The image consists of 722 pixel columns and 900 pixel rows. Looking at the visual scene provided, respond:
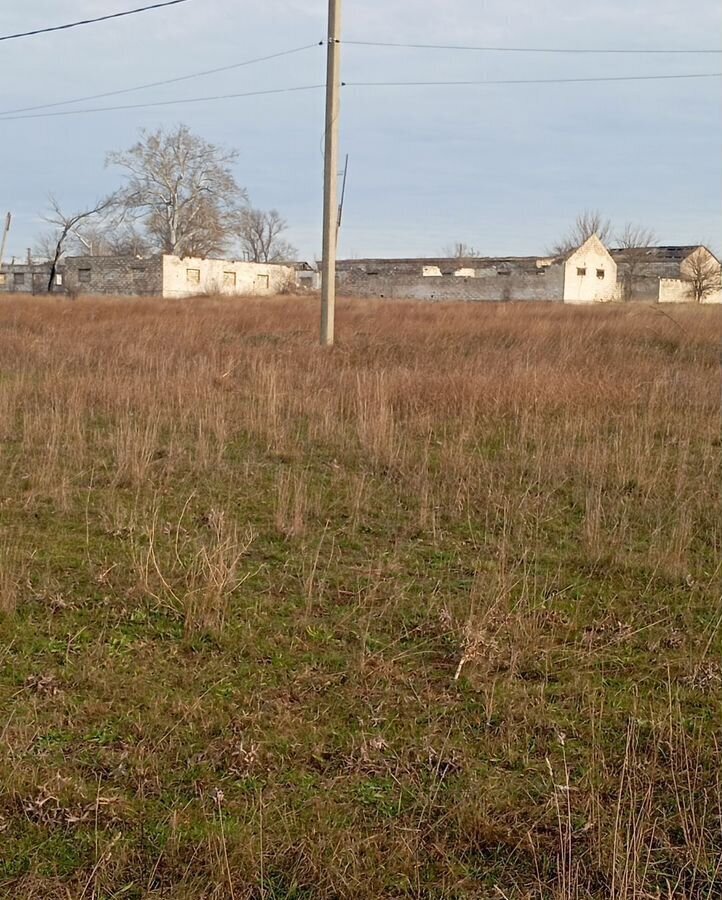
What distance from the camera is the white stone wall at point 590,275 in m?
48.5

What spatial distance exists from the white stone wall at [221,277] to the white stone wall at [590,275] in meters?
16.6

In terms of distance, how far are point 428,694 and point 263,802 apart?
2.84 ft

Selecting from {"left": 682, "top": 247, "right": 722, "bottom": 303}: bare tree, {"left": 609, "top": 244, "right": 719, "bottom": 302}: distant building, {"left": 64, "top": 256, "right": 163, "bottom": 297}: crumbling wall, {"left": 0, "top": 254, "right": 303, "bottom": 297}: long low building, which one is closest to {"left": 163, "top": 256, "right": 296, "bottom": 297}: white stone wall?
{"left": 0, "top": 254, "right": 303, "bottom": 297}: long low building

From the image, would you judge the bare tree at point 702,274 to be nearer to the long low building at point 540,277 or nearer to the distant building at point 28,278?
the long low building at point 540,277

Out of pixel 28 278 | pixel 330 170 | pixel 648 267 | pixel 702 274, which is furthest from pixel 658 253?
pixel 330 170

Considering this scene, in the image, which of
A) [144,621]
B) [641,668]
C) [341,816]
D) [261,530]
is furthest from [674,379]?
[341,816]

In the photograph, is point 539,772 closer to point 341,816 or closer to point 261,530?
point 341,816

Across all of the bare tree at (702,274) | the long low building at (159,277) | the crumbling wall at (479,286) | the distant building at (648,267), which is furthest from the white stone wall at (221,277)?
the bare tree at (702,274)

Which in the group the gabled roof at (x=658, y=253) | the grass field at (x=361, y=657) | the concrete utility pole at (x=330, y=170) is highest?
the gabled roof at (x=658, y=253)

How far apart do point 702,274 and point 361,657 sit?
54.7 metres

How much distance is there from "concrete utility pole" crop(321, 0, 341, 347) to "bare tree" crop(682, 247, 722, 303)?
41.1 meters

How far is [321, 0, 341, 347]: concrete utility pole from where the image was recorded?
1355cm

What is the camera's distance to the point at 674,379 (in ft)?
33.0

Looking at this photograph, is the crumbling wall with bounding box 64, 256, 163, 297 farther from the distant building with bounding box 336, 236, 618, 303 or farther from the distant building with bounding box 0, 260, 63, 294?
the distant building with bounding box 336, 236, 618, 303
